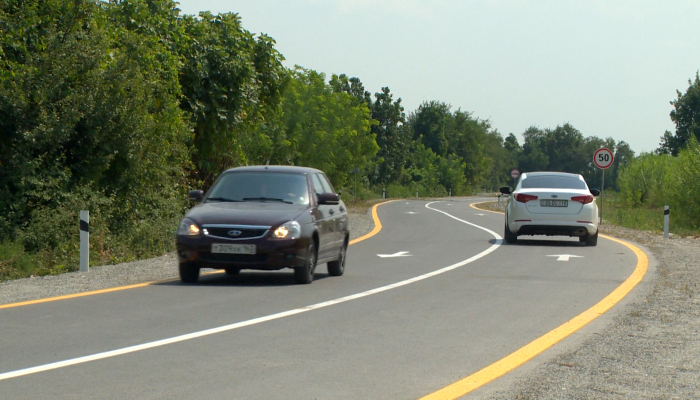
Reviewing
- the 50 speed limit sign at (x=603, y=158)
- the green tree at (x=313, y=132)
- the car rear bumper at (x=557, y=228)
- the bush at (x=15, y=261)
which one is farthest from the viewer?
the green tree at (x=313, y=132)

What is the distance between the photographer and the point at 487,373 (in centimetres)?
672

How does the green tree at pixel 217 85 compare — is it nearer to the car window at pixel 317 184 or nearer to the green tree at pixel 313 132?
the car window at pixel 317 184

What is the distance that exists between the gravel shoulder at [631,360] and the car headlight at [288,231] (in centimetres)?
413

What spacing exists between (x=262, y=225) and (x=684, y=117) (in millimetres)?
73911

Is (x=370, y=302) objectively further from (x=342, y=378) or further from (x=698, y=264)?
(x=698, y=264)

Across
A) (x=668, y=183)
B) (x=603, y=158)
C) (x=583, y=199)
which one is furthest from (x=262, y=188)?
(x=668, y=183)

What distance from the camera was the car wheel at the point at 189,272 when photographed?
12398 millimetres

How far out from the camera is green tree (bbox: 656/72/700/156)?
3093 inches

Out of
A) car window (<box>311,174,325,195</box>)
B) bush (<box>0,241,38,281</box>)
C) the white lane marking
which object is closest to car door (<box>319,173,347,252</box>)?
car window (<box>311,174,325,195</box>)

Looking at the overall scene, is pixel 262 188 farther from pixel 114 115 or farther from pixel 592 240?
pixel 592 240

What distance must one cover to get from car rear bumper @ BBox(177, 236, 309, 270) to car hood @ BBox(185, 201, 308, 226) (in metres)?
0.29

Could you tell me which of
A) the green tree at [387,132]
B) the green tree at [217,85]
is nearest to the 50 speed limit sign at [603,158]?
the green tree at [217,85]

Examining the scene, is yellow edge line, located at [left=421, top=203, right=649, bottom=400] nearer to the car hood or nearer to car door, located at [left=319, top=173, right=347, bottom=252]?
car door, located at [left=319, top=173, right=347, bottom=252]

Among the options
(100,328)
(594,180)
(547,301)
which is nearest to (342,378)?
(100,328)
